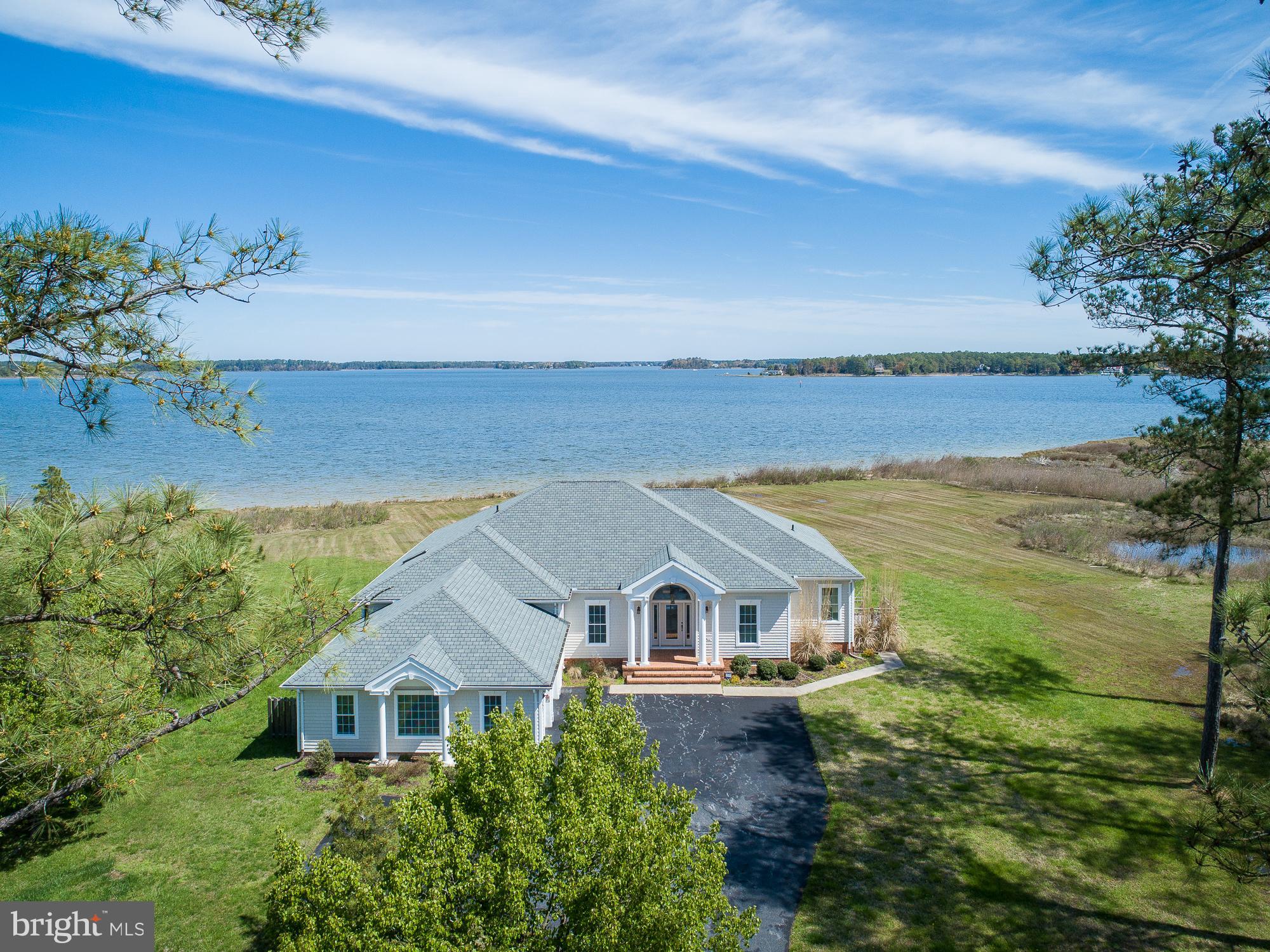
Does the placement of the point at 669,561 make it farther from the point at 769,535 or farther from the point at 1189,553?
the point at 1189,553

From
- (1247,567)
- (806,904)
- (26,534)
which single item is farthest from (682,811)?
(1247,567)

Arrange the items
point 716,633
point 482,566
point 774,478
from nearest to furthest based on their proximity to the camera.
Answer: point 716,633
point 482,566
point 774,478

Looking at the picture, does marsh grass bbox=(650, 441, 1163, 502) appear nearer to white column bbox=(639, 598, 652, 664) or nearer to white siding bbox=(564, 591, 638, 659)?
white siding bbox=(564, 591, 638, 659)

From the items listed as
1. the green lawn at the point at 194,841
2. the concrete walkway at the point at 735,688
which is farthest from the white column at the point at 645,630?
the green lawn at the point at 194,841

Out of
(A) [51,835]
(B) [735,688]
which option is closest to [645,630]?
(B) [735,688]

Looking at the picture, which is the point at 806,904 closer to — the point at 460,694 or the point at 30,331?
the point at 460,694

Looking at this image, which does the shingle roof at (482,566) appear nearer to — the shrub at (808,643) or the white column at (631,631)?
the white column at (631,631)
